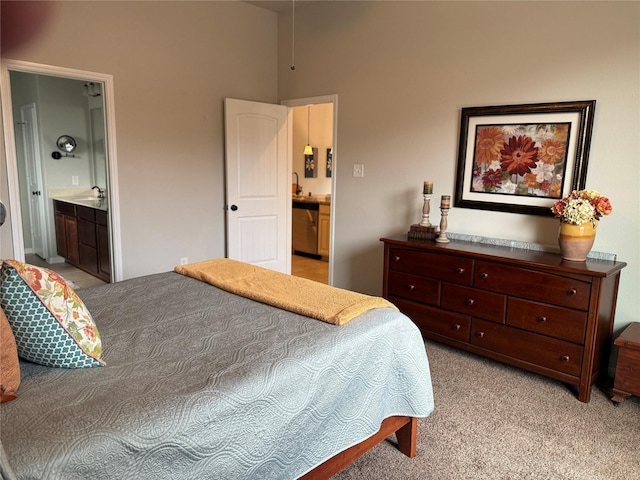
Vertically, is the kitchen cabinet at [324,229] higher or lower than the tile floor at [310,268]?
higher

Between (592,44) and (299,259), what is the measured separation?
14.5 ft

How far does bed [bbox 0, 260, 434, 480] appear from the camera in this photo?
1104 mm

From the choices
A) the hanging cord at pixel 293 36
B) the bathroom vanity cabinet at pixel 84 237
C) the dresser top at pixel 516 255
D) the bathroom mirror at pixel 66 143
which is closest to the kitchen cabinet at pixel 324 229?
the hanging cord at pixel 293 36

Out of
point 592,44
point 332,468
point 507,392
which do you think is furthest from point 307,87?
point 332,468

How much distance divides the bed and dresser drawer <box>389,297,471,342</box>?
1.20 m

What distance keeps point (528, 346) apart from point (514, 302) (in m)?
0.28

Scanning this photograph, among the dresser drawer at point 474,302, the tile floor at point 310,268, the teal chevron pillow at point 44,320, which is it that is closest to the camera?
the teal chevron pillow at point 44,320

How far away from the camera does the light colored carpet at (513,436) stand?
79.2 inches

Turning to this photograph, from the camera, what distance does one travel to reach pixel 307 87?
4516 millimetres

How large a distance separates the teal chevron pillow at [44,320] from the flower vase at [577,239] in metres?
2.57

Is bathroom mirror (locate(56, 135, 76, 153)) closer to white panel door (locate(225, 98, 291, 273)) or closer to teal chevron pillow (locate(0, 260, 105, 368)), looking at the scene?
white panel door (locate(225, 98, 291, 273))

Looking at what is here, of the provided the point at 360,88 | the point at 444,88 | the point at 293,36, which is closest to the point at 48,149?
the point at 293,36

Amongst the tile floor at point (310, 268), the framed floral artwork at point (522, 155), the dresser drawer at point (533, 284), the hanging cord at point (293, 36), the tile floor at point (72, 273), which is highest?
the hanging cord at point (293, 36)

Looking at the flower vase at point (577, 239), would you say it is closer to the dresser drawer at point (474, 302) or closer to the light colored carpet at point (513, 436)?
the dresser drawer at point (474, 302)
